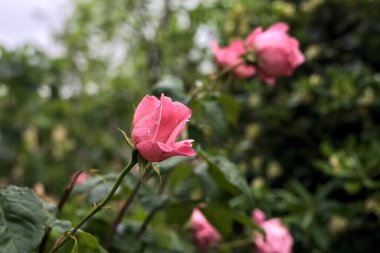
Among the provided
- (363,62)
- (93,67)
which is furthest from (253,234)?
(93,67)

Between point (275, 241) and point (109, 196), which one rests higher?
point (109, 196)

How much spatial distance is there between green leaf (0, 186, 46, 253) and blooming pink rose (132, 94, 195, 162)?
17cm

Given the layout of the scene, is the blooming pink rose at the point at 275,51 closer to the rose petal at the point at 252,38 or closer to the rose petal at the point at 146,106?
the rose petal at the point at 252,38

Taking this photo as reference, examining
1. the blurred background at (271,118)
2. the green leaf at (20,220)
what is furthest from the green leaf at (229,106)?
the green leaf at (20,220)

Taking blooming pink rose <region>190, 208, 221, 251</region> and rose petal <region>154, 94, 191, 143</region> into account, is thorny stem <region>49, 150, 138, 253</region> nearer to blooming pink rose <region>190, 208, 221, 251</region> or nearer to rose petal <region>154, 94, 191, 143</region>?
rose petal <region>154, 94, 191, 143</region>

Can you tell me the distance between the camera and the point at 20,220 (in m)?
0.62

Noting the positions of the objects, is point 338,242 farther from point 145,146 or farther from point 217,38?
point 145,146

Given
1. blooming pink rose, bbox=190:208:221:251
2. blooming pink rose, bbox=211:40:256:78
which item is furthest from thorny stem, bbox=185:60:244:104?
blooming pink rose, bbox=190:208:221:251

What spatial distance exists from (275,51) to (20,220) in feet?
1.94

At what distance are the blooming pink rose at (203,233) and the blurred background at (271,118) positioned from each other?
0.16 m

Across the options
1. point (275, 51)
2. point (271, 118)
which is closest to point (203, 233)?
point (275, 51)

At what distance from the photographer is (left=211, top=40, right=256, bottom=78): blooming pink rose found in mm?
1063

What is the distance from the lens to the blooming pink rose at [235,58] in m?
1.06

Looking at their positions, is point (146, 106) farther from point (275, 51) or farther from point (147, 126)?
point (275, 51)
